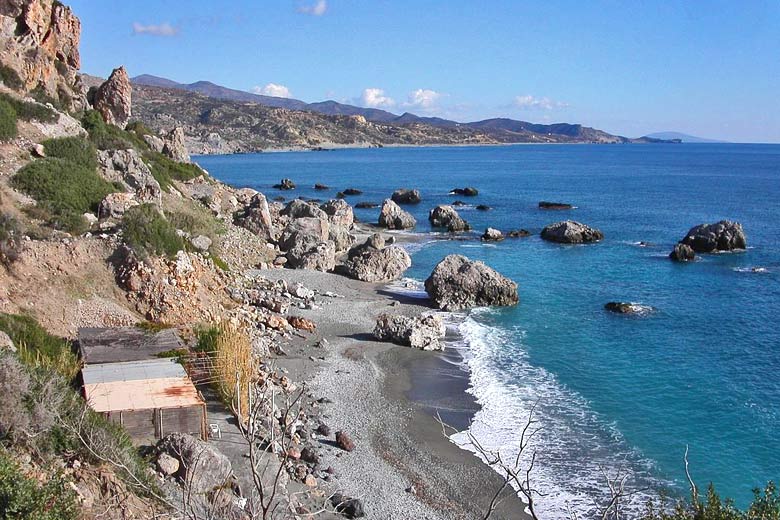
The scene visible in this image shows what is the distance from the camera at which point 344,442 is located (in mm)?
18328

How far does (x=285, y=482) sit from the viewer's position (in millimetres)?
15289

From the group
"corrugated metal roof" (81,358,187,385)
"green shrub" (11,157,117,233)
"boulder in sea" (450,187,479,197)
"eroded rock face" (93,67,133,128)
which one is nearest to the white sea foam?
"corrugated metal roof" (81,358,187,385)

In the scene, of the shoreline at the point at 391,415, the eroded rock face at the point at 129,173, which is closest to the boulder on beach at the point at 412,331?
the shoreline at the point at 391,415

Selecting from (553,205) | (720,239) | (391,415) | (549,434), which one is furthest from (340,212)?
(549,434)

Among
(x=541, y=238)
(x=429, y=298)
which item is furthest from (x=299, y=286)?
(x=541, y=238)

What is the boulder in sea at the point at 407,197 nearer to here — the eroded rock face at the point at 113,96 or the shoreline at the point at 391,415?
the eroded rock face at the point at 113,96

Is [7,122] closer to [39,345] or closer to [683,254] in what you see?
[39,345]

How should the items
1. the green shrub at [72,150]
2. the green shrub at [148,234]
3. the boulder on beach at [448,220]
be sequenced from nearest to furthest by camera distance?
1. the green shrub at [148,234]
2. the green shrub at [72,150]
3. the boulder on beach at [448,220]

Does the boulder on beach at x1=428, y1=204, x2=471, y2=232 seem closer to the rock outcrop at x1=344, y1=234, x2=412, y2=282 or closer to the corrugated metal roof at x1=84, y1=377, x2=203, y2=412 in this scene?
the rock outcrop at x1=344, y1=234, x2=412, y2=282

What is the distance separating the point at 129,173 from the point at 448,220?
30087mm

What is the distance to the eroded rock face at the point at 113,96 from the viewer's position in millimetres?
46531

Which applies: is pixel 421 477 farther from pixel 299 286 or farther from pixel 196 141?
pixel 196 141

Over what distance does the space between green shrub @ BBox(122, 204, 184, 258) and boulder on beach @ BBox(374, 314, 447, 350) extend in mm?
8286

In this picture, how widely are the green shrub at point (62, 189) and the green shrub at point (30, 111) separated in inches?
165
